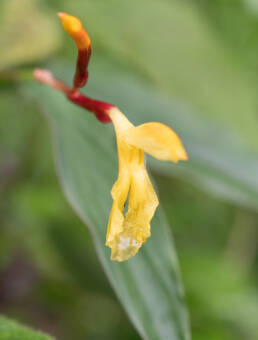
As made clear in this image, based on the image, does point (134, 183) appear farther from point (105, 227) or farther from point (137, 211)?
point (105, 227)

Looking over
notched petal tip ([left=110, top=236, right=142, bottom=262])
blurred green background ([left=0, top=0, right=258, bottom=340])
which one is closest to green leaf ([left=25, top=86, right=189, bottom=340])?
notched petal tip ([left=110, top=236, right=142, bottom=262])

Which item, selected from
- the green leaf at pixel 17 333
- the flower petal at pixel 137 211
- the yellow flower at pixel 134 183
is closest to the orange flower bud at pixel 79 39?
the yellow flower at pixel 134 183

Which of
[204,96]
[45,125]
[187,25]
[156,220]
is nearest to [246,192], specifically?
[156,220]

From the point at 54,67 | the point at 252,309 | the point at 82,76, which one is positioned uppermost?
the point at 82,76

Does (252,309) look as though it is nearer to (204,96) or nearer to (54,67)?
(204,96)

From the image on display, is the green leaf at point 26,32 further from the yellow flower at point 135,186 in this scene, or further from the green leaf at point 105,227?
the yellow flower at point 135,186

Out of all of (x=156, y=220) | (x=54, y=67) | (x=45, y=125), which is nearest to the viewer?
(x=156, y=220)

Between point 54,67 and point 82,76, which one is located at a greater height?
point 82,76
